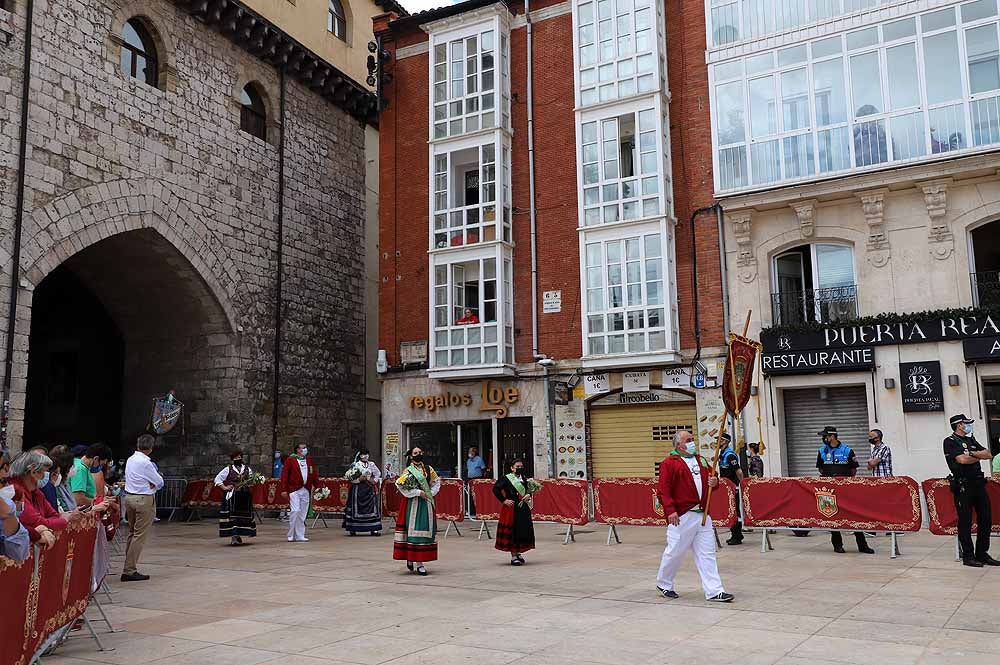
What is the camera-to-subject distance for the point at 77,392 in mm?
24969

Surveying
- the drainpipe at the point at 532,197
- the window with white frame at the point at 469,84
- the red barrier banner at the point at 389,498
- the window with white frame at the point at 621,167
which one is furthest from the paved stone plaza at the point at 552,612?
the window with white frame at the point at 469,84

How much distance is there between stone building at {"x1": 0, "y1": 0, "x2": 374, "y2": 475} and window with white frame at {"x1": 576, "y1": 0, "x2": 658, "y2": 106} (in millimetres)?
8586

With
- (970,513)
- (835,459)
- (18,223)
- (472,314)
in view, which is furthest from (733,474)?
(18,223)

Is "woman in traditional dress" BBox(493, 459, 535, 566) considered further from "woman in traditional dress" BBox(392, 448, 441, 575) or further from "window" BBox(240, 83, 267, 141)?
"window" BBox(240, 83, 267, 141)

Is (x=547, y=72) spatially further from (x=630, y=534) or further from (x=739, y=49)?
(x=630, y=534)

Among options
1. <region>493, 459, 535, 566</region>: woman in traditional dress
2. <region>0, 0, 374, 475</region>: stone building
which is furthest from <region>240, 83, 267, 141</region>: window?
<region>493, 459, 535, 566</region>: woman in traditional dress

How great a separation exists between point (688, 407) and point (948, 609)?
12.7 m

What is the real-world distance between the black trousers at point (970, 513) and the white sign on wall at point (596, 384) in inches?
424

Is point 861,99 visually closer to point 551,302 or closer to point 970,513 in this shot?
point 551,302

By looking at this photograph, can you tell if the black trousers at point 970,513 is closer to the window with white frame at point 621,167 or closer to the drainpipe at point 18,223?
the window with white frame at point 621,167

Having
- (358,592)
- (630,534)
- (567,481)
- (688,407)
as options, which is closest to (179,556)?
(358,592)

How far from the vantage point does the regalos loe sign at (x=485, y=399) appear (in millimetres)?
22594

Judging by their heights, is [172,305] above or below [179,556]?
above

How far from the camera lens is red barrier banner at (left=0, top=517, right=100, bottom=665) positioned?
5383mm
